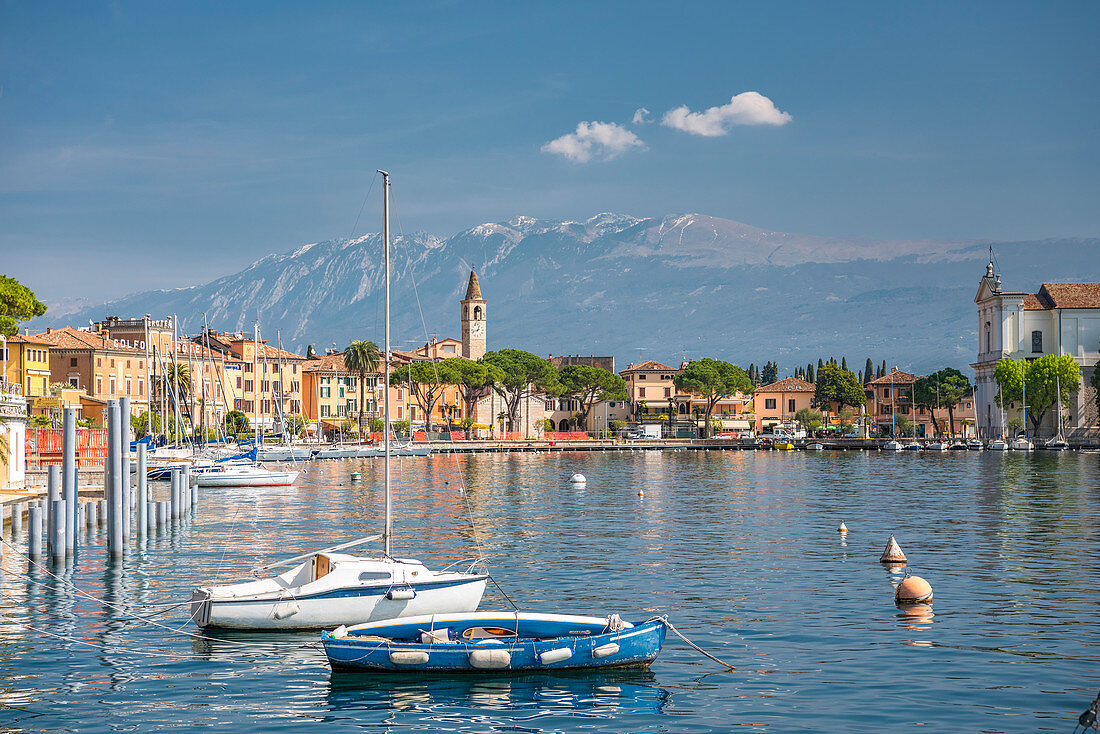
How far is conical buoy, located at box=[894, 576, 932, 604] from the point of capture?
100.0ft

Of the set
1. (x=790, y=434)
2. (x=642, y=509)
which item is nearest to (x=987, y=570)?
(x=642, y=509)

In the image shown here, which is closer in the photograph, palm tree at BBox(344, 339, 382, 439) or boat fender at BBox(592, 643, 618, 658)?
boat fender at BBox(592, 643, 618, 658)

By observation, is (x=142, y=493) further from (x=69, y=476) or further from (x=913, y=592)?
(x=913, y=592)

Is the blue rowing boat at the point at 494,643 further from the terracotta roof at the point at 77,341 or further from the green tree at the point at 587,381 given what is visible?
the green tree at the point at 587,381

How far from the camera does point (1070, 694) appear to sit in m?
21.5

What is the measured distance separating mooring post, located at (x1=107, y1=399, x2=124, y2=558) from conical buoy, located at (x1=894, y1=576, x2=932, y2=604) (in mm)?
23780

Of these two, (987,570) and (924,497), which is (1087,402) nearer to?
(924,497)

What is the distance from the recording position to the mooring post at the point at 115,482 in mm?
36812

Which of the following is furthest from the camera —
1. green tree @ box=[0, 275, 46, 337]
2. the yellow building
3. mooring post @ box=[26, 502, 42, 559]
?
the yellow building

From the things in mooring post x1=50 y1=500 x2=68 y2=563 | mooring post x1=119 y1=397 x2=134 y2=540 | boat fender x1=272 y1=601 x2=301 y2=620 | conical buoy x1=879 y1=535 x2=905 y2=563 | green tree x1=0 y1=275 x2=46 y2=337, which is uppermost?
green tree x1=0 y1=275 x2=46 y2=337

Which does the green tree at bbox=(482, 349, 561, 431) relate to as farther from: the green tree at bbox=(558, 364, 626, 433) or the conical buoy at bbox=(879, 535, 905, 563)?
the conical buoy at bbox=(879, 535, 905, 563)

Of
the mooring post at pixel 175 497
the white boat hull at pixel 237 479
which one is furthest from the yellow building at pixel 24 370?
the mooring post at pixel 175 497

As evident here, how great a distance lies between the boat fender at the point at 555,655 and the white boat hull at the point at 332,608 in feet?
14.1

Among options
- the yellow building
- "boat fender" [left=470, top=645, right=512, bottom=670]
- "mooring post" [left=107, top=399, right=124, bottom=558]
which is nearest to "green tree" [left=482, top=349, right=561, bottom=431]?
the yellow building
